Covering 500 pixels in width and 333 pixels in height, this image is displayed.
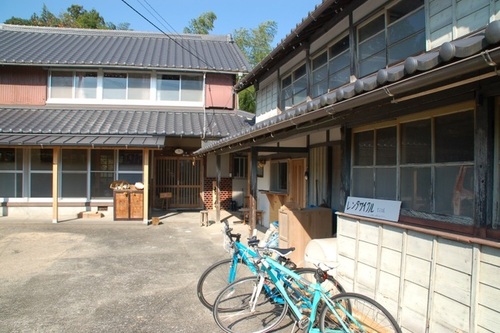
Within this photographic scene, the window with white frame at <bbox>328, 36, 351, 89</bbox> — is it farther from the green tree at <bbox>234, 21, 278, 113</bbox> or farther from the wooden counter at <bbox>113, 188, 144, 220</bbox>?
the green tree at <bbox>234, 21, 278, 113</bbox>

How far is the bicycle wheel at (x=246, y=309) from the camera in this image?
146 inches

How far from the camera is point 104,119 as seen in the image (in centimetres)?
1264

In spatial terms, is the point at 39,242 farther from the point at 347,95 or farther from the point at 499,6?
the point at 499,6

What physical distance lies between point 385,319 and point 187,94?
1245 cm

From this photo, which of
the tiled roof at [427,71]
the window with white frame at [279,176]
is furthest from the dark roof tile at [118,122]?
the tiled roof at [427,71]

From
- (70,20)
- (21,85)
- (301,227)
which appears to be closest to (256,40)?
(70,20)

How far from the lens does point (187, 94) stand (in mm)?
14141

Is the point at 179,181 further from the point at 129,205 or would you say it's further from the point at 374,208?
the point at 374,208

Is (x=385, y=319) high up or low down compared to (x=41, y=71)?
down

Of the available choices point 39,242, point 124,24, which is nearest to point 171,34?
point 39,242

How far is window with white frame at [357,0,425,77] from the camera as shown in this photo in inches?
185

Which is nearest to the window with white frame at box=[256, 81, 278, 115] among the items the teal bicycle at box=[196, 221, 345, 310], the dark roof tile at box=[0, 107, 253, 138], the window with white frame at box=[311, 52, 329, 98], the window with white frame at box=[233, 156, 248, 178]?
the dark roof tile at box=[0, 107, 253, 138]

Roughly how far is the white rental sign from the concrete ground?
215 cm

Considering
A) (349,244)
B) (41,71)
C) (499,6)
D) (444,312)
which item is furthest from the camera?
(41,71)
